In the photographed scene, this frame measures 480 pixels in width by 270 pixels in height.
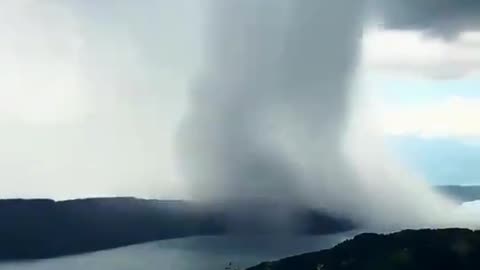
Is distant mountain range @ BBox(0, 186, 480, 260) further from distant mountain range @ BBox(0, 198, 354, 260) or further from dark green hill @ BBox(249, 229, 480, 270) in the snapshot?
dark green hill @ BBox(249, 229, 480, 270)

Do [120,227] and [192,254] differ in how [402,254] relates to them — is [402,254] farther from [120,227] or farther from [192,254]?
[120,227]

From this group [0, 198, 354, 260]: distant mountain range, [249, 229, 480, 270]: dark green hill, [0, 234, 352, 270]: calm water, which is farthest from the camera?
[0, 198, 354, 260]: distant mountain range

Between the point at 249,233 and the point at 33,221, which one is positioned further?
the point at 33,221

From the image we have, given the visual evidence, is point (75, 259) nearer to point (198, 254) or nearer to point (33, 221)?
point (198, 254)

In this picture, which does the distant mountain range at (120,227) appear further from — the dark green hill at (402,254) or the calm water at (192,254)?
the dark green hill at (402,254)

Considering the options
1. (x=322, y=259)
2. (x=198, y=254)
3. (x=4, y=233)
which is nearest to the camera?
(x=322, y=259)

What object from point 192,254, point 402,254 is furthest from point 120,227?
point 402,254

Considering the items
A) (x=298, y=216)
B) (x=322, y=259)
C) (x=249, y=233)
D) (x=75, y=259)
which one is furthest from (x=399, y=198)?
(x=322, y=259)

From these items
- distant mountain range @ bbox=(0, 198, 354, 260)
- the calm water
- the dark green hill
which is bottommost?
the dark green hill

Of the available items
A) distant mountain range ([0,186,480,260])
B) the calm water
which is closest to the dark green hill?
the calm water
